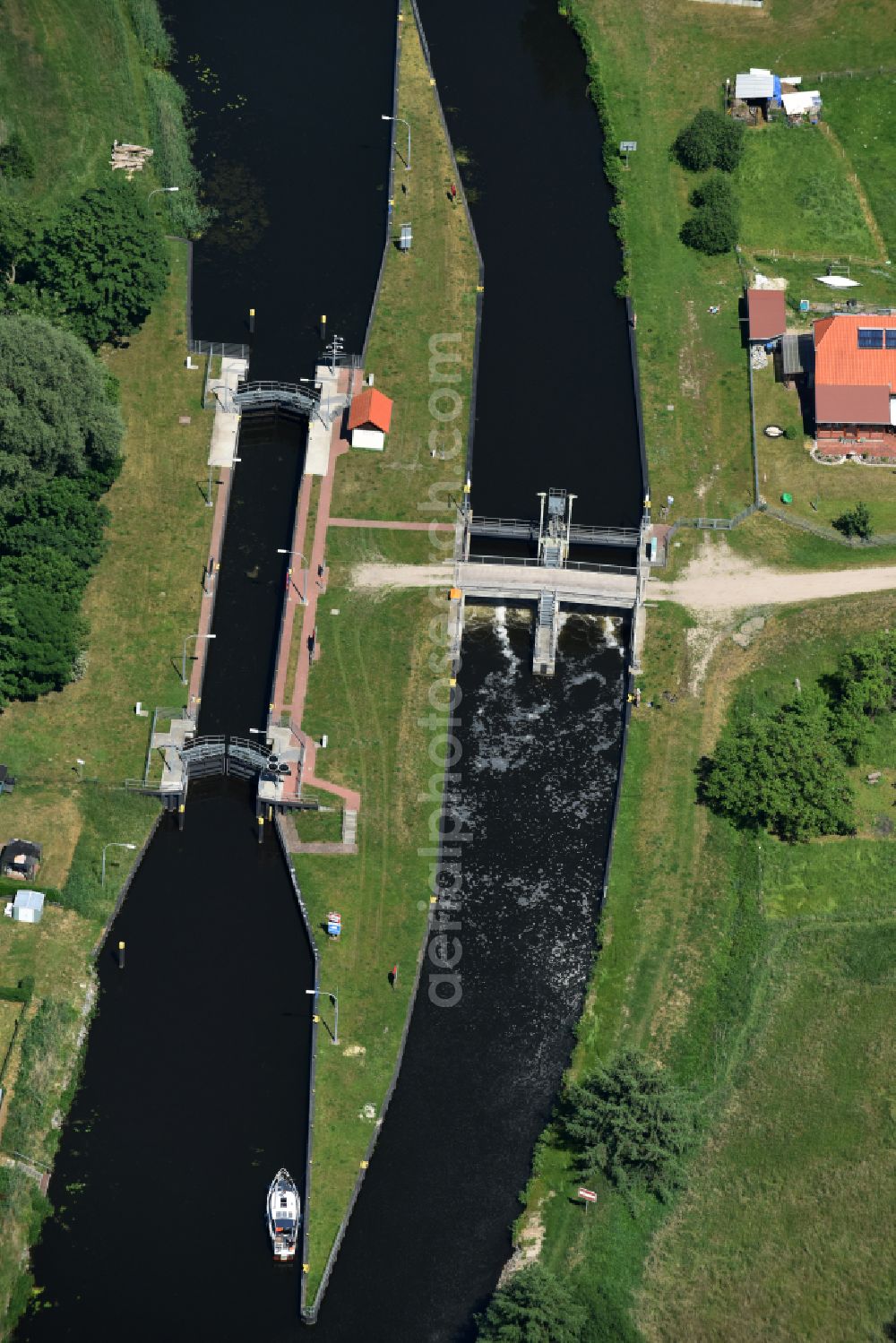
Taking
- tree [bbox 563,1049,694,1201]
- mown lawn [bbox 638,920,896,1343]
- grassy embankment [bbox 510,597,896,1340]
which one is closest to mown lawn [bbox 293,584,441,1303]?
grassy embankment [bbox 510,597,896,1340]

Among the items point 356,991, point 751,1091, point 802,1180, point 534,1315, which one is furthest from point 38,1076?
point 802,1180

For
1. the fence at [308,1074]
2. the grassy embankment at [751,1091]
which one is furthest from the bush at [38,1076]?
the grassy embankment at [751,1091]

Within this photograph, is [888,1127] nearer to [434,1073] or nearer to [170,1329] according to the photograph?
[434,1073]

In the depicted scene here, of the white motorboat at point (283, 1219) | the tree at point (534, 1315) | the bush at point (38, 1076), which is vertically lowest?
the tree at point (534, 1315)

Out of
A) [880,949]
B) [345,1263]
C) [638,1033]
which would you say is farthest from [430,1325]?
[880,949]

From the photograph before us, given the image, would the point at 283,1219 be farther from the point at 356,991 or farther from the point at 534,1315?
the point at 534,1315

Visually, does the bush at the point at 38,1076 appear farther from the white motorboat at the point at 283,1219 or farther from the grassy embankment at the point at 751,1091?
the grassy embankment at the point at 751,1091

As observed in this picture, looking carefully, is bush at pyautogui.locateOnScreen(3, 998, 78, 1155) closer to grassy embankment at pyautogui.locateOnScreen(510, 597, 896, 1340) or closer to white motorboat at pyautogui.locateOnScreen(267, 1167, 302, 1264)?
white motorboat at pyautogui.locateOnScreen(267, 1167, 302, 1264)
